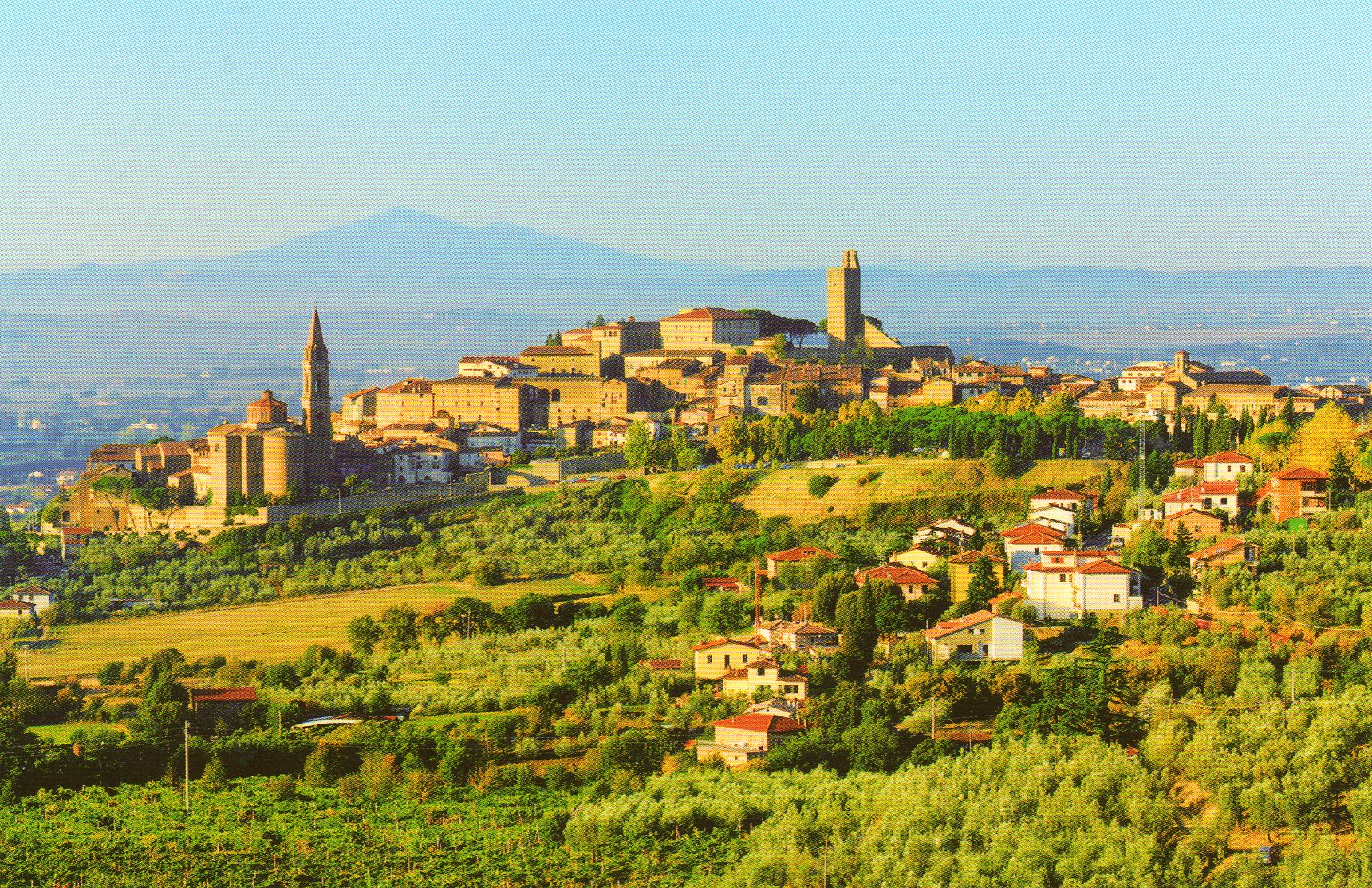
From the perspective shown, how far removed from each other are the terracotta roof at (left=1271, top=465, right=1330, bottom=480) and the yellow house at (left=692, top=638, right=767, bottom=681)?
7.66 metres

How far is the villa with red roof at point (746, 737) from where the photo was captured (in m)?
17.6

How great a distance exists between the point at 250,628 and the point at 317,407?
8.78 m

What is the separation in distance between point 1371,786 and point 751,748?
5010mm

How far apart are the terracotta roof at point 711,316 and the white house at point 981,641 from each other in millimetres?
23697

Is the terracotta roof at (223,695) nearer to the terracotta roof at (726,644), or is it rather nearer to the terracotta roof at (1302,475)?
the terracotta roof at (726,644)

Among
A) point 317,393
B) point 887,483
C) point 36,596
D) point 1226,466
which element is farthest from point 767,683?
point 317,393

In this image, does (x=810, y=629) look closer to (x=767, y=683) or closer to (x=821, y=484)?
(x=767, y=683)

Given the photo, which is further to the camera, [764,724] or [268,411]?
[268,411]

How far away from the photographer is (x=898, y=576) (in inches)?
879

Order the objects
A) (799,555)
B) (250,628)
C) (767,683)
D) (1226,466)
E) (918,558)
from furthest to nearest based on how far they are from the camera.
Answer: (1226,466)
(250,628)
(799,555)
(918,558)
(767,683)

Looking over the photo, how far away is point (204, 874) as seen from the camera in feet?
51.1

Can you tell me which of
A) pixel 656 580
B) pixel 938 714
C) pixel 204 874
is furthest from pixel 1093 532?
pixel 204 874

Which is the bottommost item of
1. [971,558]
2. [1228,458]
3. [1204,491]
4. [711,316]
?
[971,558]

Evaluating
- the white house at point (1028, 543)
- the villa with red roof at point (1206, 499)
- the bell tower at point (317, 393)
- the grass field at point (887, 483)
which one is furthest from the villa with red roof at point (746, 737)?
the bell tower at point (317, 393)
